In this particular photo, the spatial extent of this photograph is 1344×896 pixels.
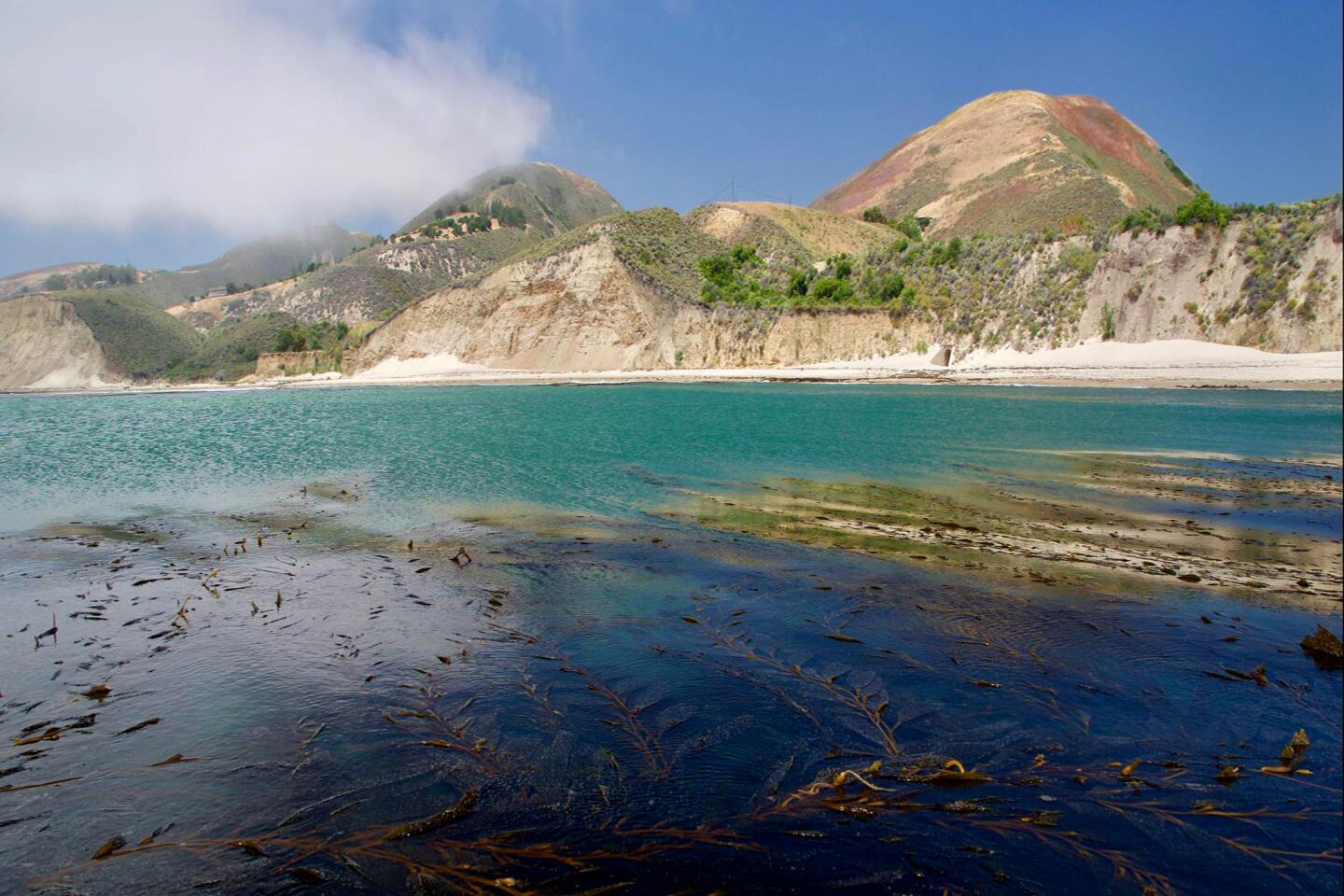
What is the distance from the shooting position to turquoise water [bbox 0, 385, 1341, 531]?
1584cm

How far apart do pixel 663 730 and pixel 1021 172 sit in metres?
127

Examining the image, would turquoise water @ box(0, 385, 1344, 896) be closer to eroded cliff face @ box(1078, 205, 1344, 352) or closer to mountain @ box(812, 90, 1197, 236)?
eroded cliff face @ box(1078, 205, 1344, 352)

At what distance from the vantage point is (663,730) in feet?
17.7

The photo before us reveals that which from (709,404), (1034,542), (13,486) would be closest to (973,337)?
(709,404)

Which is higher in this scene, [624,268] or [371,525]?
[624,268]

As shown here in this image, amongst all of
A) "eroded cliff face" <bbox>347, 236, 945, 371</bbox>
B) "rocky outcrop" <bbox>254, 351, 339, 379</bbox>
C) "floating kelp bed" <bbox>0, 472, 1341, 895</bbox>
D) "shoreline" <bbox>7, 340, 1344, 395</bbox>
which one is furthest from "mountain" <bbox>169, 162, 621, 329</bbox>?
"floating kelp bed" <bbox>0, 472, 1341, 895</bbox>

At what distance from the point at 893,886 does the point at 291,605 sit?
7.36 m

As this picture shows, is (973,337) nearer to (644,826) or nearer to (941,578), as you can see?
(941,578)

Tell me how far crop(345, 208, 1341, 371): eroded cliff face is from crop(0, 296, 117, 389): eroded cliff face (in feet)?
164

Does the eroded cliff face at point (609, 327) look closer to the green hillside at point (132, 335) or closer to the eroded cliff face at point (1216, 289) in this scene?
the eroded cliff face at point (1216, 289)

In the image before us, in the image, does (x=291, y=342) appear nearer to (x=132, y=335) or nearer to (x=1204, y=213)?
(x=132, y=335)

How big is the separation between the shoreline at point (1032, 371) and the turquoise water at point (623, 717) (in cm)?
4223

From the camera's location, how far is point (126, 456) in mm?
22641

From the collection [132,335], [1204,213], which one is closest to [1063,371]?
[1204,213]
